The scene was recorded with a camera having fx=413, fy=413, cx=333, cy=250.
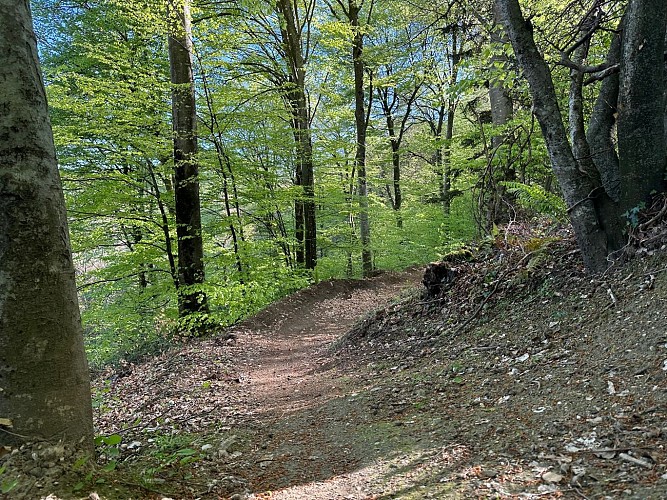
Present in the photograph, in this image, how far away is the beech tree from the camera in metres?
3.86

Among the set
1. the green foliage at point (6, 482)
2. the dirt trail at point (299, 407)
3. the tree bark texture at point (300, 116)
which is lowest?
the dirt trail at point (299, 407)

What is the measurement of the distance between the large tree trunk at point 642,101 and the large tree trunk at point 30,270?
4.74 meters

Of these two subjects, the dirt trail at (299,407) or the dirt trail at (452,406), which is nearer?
the dirt trail at (452,406)

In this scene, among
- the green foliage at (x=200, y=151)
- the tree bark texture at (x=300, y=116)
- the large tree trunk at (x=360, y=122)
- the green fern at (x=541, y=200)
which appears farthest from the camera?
the large tree trunk at (x=360, y=122)

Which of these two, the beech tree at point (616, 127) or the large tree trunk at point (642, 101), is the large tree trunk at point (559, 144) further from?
the large tree trunk at point (642, 101)

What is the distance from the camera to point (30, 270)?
2.17 meters

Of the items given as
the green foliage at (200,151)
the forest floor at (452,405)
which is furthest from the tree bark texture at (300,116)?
the forest floor at (452,405)

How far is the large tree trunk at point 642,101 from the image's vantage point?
3.80 m

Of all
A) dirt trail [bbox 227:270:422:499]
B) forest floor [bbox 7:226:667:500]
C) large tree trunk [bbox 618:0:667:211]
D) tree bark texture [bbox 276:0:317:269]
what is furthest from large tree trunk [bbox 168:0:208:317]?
large tree trunk [bbox 618:0:667:211]

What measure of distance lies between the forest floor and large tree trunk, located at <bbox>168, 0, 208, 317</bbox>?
2822 millimetres

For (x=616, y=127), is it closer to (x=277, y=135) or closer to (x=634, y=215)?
(x=634, y=215)

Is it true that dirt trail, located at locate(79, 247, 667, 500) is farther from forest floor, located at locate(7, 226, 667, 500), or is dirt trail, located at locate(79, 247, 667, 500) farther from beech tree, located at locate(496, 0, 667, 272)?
beech tree, located at locate(496, 0, 667, 272)

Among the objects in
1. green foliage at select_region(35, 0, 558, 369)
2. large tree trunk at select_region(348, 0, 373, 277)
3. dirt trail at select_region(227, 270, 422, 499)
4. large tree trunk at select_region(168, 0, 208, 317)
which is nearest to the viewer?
dirt trail at select_region(227, 270, 422, 499)

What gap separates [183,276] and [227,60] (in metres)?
6.49
